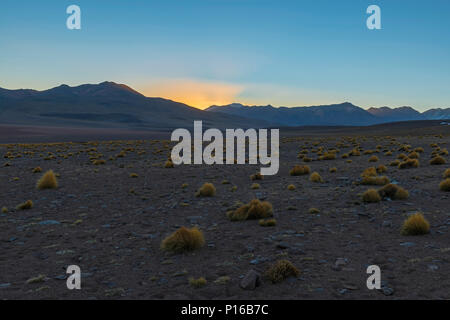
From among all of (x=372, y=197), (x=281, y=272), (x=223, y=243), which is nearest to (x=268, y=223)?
(x=223, y=243)

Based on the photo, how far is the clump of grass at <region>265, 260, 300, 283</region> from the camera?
5.73m

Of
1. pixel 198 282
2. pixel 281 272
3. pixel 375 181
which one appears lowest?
pixel 198 282

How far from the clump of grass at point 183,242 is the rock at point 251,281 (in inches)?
81.1

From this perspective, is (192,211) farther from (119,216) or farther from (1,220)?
(1,220)

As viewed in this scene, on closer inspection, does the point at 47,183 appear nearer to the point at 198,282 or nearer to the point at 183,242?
the point at 183,242

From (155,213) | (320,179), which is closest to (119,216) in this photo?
(155,213)

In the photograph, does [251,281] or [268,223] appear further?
[268,223]

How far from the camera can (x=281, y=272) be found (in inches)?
228

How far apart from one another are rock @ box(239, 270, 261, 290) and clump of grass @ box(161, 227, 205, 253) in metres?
2.06

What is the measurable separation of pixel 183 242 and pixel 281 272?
256cm

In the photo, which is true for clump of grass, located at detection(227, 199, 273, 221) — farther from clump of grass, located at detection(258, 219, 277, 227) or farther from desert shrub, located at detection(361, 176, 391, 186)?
desert shrub, located at detection(361, 176, 391, 186)

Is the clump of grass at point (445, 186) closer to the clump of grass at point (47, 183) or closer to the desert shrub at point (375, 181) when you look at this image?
the desert shrub at point (375, 181)

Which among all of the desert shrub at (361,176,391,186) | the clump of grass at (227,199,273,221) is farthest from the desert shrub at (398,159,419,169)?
the clump of grass at (227,199,273,221)
